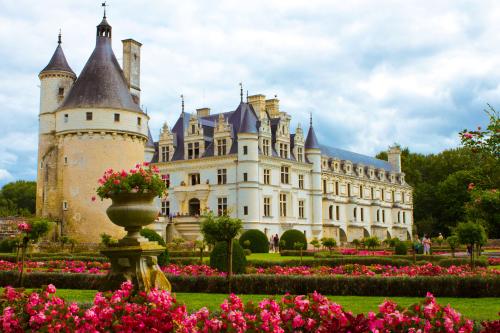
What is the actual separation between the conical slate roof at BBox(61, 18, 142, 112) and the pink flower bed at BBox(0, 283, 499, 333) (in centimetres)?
3153

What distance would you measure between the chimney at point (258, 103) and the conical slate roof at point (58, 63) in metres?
15.3

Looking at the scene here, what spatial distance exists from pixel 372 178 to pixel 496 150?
5658cm

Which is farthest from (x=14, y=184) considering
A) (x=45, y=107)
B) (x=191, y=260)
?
(x=191, y=260)

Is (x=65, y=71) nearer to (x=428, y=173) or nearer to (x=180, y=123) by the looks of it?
(x=180, y=123)

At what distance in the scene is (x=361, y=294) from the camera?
15070mm

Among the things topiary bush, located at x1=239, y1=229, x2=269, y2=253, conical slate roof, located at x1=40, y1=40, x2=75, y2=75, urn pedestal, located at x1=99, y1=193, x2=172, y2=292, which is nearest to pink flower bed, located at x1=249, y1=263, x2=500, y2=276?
urn pedestal, located at x1=99, y1=193, x2=172, y2=292

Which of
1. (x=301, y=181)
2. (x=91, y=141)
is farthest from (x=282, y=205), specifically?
(x=91, y=141)

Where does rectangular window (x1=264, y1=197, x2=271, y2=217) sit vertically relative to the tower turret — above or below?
below

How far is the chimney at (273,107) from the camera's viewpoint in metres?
53.8

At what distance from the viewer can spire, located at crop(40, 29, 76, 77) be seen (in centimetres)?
4172

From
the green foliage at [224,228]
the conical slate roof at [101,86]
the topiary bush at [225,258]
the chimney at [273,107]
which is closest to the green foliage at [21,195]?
the chimney at [273,107]

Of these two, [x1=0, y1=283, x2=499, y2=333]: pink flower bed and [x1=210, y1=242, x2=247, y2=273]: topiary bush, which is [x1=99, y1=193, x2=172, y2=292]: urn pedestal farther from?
[x1=210, y1=242, x2=247, y2=273]: topiary bush

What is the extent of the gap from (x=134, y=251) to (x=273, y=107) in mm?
43590

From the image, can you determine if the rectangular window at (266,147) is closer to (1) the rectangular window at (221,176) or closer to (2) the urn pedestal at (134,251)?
(1) the rectangular window at (221,176)
